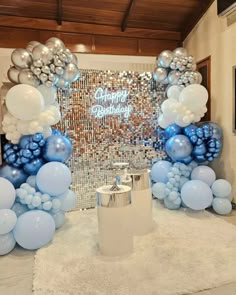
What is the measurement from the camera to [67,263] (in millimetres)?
2393

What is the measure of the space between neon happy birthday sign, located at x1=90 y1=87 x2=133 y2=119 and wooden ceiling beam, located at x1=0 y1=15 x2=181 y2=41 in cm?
115

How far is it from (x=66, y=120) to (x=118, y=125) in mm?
797

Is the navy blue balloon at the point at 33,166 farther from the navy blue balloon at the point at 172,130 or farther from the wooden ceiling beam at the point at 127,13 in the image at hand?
the wooden ceiling beam at the point at 127,13

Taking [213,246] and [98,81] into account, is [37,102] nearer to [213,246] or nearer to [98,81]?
[98,81]

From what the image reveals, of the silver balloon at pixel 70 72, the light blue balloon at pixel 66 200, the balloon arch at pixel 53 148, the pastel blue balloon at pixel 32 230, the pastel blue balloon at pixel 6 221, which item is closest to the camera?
the pastel blue balloon at pixel 6 221

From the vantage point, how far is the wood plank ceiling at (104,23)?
3850 mm

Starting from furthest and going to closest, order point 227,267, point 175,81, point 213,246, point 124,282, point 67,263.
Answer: point 175,81, point 213,246, point 67,263, point 227,267, point 124,282

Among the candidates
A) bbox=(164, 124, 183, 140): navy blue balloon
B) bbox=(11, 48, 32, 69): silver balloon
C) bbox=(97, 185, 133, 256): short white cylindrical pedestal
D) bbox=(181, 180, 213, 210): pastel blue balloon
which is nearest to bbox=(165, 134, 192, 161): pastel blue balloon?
bbox=(164, 124, 183, 140): navy blue balloon

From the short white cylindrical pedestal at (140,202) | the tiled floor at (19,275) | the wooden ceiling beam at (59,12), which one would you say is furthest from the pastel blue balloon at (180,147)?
the wooden ceiling beam at (59,12)

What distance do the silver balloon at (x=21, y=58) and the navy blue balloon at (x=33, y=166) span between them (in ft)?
3.54

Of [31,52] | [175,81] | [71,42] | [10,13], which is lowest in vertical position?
[175,81]

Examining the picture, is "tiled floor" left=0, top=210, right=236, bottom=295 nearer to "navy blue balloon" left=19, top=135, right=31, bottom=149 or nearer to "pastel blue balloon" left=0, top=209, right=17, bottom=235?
"pastel blue balloon" left=0, top=209, right=17, bottom=235

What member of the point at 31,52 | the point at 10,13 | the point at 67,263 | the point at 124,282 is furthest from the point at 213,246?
the point at 10,13

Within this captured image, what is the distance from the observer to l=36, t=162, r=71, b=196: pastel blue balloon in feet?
9.07
